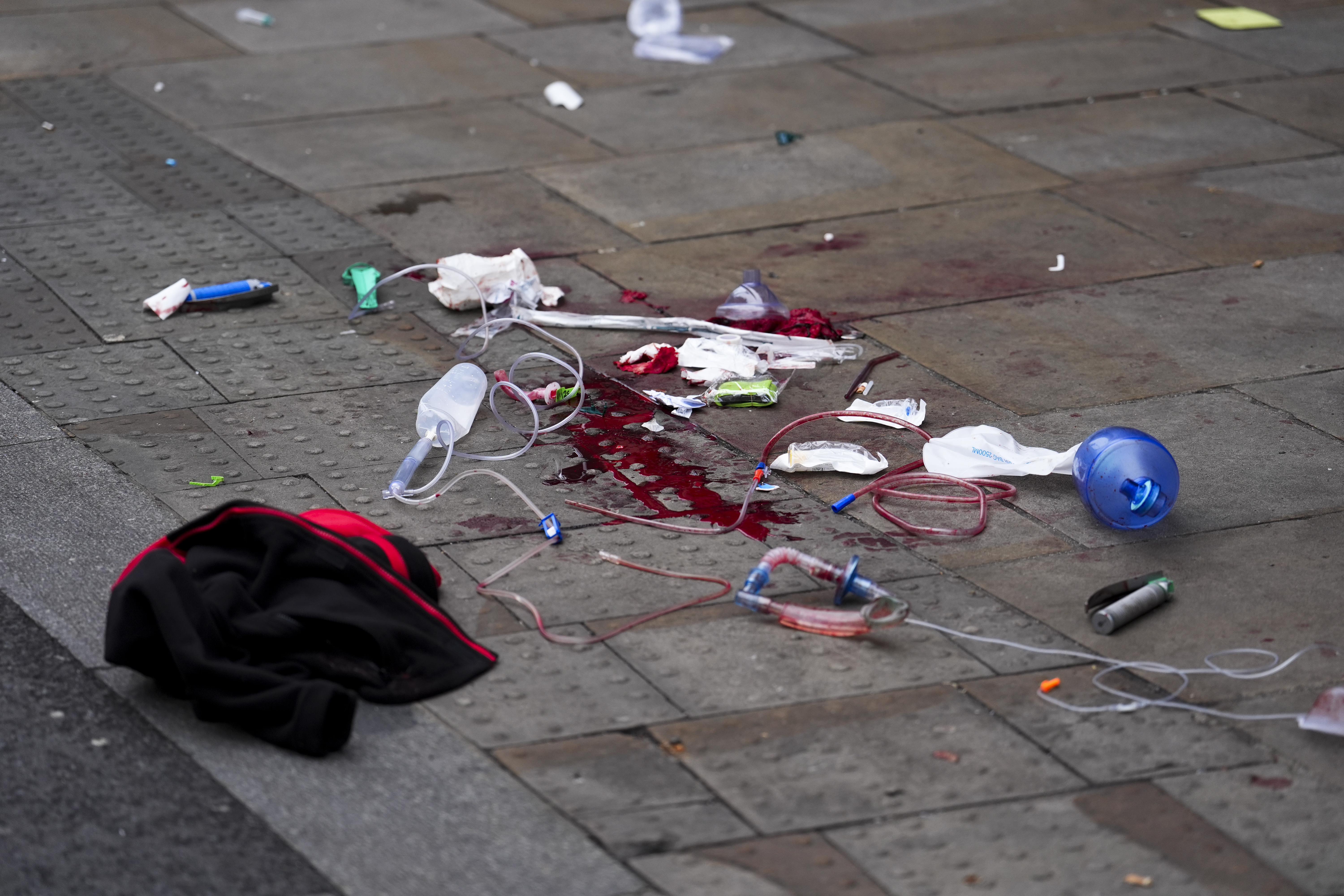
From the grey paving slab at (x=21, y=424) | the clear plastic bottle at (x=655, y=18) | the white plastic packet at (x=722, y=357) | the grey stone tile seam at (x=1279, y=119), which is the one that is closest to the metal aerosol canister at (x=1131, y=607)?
the white plastic packet at (x=722, y=357)

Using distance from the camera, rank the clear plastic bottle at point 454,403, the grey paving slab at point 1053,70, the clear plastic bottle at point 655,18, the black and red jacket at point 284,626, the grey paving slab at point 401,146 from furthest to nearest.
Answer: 1. the clear plastic bottle at point 655,18
2. the grey paving slab at point 1053,70
3. the grey paving slab at point 401,146
4. the clear plastic bottle at point 454,403
5. the black and red jacket at point 284,626

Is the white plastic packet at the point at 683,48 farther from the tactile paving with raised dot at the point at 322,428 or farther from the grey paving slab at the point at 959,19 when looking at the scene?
the tactile paving with raised dot at the point at 322,428

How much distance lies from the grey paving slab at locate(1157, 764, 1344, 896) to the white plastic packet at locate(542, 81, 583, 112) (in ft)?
19.8

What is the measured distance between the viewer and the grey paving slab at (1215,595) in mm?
3980

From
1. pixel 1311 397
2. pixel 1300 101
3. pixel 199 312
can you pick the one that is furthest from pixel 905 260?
pixel 1300 101

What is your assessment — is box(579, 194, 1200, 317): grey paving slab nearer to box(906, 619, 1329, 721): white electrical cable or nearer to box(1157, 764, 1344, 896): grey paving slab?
box(906, 619, 1329, 721): white electrical cable

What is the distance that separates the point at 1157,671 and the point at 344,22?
7807 millimetres

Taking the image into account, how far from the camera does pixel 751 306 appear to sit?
6.02 m

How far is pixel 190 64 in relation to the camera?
9148 mm

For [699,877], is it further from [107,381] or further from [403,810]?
[107,381]

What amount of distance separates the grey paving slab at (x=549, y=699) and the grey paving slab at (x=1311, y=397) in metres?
2.85

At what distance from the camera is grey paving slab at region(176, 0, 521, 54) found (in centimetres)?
970

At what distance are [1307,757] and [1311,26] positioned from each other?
8.10 metres

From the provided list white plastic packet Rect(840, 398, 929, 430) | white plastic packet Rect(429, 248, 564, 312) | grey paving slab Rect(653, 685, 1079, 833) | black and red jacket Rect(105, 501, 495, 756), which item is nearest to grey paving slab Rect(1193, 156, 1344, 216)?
white plastic packet Rect(840, 398, 929, 430)
